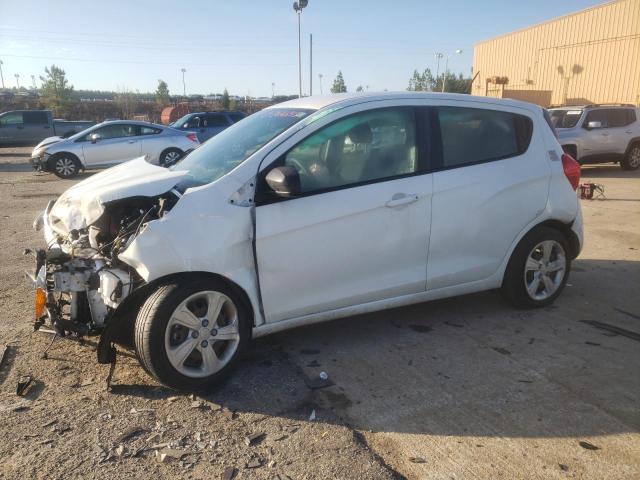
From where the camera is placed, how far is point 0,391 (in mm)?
3275

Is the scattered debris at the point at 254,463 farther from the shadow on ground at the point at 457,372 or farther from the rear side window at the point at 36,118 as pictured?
the rear side window at the point at 36,118

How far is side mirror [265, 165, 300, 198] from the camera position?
3.28 m

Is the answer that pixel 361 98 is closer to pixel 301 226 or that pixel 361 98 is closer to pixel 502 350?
pixel 301 226

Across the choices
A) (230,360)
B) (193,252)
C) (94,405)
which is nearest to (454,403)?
(230,360)

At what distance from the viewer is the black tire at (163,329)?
3086 mm

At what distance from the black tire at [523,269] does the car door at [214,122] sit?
1498cm

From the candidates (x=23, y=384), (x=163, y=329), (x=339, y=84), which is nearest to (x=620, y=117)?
(x=163, y=329)

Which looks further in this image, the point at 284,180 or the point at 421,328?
the point at 421,328

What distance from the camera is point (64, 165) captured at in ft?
47.2

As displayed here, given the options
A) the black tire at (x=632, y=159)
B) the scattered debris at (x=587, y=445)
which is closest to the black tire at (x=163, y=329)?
the scattered debris at (x=587, y=445)

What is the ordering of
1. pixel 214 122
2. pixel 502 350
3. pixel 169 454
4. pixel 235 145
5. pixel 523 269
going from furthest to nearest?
pixel 214 122
pixel 523 269
pixel 235 145
pixel 502 350
pixel 169 454

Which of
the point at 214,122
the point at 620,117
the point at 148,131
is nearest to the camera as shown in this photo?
the point at 620,117

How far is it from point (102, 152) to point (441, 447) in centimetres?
1420

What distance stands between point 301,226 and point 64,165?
13105 mm
